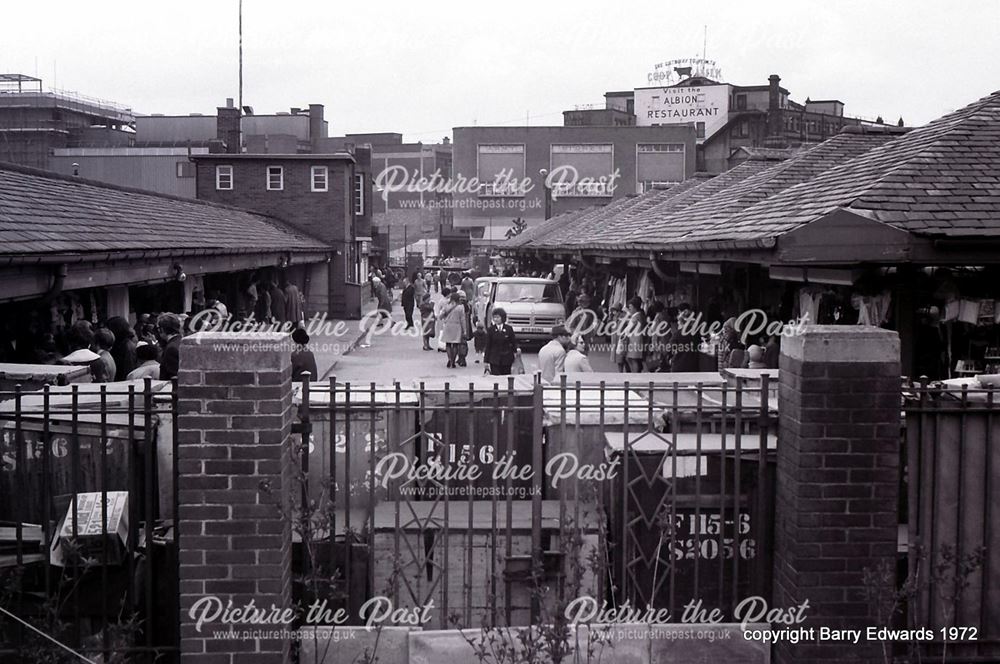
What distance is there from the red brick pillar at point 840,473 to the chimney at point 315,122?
202 ft

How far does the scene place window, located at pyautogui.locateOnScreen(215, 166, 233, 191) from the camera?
1412 inches

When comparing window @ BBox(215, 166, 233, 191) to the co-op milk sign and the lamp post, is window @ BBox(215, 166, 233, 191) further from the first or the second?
the co-op milk sign

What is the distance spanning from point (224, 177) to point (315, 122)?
30.8m

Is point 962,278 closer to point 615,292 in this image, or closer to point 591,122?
point 615,292

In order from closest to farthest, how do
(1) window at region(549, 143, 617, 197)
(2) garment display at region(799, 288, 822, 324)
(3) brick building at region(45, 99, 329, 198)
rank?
(2) garment display at region(799, 288, 822, 324)
(3) brick building at region(45, 99, 329, 198)
(1) window at region(549, 143, 617, 197)

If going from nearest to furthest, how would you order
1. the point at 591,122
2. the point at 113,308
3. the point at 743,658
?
the point at 743,658 → the point at 113,308 → the point at 591,122

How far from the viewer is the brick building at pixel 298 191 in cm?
3559

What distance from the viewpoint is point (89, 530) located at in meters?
5.02

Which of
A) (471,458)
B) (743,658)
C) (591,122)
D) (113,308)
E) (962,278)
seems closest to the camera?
(743,658)

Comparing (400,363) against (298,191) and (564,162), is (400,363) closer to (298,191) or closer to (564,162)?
(298,191)

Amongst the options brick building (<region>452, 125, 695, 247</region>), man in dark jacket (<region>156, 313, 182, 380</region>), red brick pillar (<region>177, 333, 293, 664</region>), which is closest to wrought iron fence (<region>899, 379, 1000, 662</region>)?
red brick pillar (<region>177, 333, 293, 664</region>)

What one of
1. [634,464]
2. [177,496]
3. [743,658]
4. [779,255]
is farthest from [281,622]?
[779,255]

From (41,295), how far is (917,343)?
8581mm

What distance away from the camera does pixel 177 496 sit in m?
4.85
